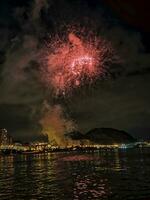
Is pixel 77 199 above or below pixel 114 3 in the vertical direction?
below

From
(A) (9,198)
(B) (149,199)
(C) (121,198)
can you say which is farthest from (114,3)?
(A) (9,198)

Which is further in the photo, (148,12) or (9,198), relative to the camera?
(9,198)

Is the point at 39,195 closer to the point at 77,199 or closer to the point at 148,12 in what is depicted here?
the point at 77,199

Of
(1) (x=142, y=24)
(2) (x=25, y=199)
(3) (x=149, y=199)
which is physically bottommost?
(2) (x=25, y=199)

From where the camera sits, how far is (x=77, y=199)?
31.7 metres

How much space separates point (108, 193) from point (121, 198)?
461 centimetres

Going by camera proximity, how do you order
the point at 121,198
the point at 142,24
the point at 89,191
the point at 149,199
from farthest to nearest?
1. the point at 89,191
2. the point at 121,198
3. the point at 149,199
4. the point at 142,24

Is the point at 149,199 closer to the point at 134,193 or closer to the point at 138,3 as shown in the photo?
the point at 138,3

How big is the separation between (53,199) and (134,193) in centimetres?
771

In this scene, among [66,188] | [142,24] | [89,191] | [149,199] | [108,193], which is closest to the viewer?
[142,24]

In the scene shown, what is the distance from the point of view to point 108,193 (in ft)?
115

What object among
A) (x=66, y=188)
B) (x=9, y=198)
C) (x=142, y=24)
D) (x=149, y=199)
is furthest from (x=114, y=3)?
(x=66, y=188)

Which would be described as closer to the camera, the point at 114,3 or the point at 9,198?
the point at 114,3

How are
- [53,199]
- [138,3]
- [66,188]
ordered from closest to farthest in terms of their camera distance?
[138,3] → [53,199] → [66,188]
